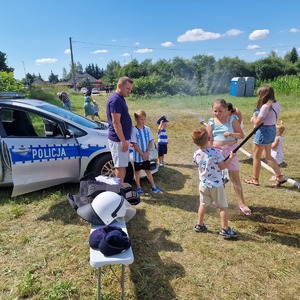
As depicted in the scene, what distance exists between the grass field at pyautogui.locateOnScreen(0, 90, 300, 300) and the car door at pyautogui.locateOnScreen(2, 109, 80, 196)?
0.37 meters

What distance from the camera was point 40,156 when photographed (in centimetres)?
432

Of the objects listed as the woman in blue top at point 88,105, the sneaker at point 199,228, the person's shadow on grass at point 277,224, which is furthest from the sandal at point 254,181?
the woman in blue top at point 88,105

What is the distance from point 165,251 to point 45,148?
2.39m

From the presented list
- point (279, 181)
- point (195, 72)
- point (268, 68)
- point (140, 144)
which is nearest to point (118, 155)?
point (140, 144)

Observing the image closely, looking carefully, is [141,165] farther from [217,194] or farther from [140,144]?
[217,194]

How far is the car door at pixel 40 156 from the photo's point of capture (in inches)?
164

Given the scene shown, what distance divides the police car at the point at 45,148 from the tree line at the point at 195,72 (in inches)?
1113

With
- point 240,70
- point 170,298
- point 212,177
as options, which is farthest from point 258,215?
point 240,70

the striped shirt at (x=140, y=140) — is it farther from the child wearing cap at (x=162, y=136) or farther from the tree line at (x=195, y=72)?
the tree line at (x=195, y=72)

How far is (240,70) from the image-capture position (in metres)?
43.7

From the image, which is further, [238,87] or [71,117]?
[238,87]

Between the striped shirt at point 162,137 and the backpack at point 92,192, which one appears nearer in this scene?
the backpack at point 92,192

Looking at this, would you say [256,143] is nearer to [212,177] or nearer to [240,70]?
[212,177]

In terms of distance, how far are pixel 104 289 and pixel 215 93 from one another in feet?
112
